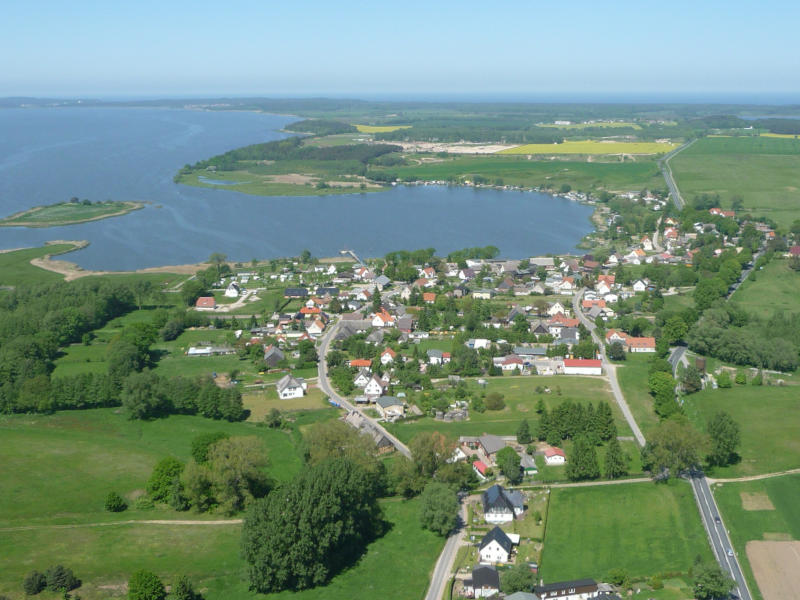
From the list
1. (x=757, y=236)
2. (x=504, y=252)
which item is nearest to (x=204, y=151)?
(x=504, y=252)

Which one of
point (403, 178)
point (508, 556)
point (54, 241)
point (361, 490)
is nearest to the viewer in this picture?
point (508, 556)

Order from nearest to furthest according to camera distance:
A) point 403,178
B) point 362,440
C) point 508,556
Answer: point 508,556
point 362,440
point 403,178

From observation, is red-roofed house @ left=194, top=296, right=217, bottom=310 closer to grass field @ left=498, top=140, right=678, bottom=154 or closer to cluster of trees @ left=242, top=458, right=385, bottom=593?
cluster of trees @ left=242, top=458, right=385, bottom=593

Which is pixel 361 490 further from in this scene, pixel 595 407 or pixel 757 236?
pixel 757 236

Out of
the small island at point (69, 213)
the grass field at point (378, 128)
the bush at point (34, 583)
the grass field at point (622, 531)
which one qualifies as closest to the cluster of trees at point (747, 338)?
the grass field at point (622, 531)

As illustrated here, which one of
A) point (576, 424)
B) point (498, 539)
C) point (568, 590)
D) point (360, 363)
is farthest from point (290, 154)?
point (568, 590)

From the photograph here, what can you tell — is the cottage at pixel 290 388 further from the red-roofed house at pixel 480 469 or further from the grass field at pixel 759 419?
the grass field at pixel 759 419
